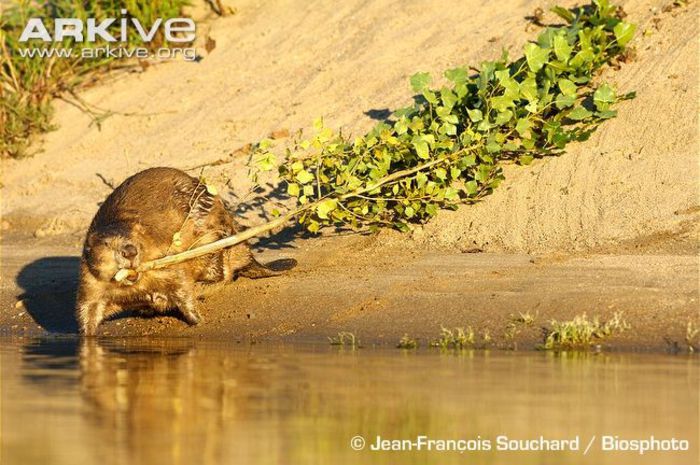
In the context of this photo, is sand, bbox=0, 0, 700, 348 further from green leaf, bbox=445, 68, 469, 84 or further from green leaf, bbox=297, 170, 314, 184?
green leaf, bbox=445, 68, 469, 84

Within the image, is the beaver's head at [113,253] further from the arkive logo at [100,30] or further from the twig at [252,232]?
the arkive logo at [100,30]

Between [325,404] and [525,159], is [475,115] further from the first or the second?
[325,404]

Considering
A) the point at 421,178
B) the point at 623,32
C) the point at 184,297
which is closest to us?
the point at 184,297

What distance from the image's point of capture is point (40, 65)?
1445cm

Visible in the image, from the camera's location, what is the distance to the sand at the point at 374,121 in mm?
9945

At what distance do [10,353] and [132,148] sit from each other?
Result: 5420mm

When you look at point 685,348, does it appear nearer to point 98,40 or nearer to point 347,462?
point 347,462

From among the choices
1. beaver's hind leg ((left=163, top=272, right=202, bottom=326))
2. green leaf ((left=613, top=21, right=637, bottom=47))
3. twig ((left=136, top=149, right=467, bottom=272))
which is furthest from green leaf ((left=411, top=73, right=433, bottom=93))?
beaver's hind leg ((left=163, top=272, right=202, bottom=326))

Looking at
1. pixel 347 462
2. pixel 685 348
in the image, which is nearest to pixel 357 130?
pixel 685 348

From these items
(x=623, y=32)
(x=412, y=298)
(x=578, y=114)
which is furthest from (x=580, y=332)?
(x=623, y=32)

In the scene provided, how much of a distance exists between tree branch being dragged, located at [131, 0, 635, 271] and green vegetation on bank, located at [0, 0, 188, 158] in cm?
482

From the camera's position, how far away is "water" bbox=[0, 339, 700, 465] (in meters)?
5.21

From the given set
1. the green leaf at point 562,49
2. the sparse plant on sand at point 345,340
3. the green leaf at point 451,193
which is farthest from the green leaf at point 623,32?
the sparse plant on sand at point 345,340

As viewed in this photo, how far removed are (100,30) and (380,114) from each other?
160 inches
